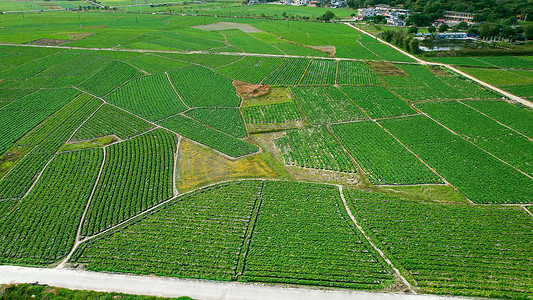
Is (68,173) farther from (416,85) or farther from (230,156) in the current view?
(416,85)

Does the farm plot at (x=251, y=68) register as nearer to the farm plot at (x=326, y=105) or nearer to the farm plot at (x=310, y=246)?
the farm plot at (x=326, y=105)

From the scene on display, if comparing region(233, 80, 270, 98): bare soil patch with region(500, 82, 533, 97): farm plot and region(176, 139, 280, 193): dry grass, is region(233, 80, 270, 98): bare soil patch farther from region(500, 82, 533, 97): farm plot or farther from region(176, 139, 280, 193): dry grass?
region(500, 82, 533, 97): farm plot

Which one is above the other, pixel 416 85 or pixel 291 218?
pixel 416 85

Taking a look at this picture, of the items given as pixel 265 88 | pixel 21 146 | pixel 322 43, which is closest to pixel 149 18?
pixel 322 43

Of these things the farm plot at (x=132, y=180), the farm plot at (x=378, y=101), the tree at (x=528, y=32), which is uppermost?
the tree at (x=528, y=32)

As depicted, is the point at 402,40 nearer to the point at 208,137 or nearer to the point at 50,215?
the point at 208,137

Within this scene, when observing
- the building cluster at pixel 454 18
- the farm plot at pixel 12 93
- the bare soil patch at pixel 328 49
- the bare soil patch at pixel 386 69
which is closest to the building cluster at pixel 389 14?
the building cluster at pixel 454 18
